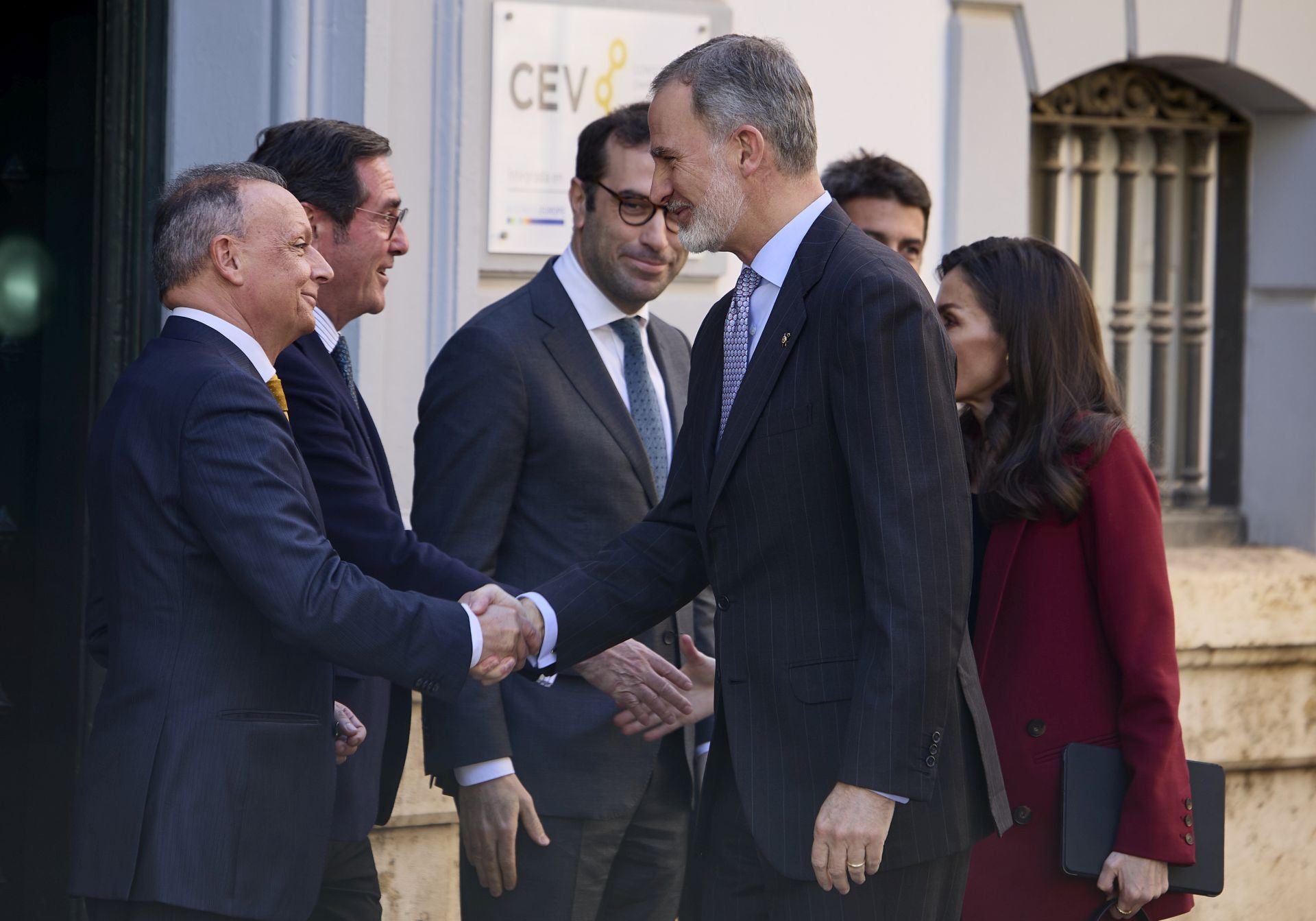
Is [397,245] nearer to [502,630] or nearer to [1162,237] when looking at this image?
[502,630]

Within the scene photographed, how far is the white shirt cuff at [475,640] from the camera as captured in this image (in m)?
2.93

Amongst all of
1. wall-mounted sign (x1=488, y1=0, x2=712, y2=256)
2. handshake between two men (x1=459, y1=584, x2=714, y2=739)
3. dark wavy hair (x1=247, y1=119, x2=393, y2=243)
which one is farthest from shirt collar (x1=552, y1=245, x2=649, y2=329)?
wall-mounted sign (x1=488, y1=0, x2=712, y2=256)

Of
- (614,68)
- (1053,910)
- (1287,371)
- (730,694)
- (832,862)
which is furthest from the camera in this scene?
(1287,371)

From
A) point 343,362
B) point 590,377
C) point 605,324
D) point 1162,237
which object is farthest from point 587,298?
point 1162,237

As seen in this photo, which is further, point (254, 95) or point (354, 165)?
point (254, 95)

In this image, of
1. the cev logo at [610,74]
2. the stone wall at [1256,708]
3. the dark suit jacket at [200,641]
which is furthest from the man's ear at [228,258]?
the stone wall at [1256,708]

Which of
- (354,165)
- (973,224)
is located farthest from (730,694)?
(973,224)

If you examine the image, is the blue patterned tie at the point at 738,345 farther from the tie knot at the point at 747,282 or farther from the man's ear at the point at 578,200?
the man's ear at the point at 578,200

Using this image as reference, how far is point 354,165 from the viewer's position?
11.2 ft

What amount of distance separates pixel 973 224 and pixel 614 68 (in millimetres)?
1313

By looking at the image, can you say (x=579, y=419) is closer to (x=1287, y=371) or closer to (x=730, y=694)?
(x=730, y=694)

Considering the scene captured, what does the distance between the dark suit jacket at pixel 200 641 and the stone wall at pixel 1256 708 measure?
3410mm

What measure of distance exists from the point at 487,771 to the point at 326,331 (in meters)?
0.93

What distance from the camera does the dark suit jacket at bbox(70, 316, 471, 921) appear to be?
8.35ft
